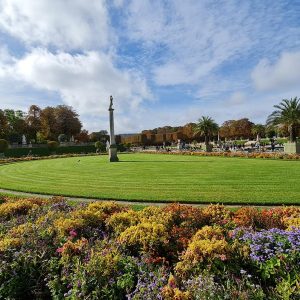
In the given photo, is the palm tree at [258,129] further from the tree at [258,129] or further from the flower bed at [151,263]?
the flower bed at [151,263]

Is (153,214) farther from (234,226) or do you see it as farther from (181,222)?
(234,226)

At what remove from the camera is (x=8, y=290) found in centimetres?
470

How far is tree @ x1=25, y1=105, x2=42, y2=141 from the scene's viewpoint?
85.5 m

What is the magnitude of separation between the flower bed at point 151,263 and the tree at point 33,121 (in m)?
84.1

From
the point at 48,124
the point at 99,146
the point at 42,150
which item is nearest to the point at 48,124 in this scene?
the point at 48,124

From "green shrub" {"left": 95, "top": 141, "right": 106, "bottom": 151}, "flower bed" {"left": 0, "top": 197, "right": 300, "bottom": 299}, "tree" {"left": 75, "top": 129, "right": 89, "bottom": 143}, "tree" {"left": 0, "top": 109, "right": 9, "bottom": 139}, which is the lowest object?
"flower bed" {"left": 0, "top": 197, "right": 300, "bottom": 299}

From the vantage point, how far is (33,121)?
86625 mm

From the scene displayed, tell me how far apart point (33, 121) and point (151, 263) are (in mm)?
87588

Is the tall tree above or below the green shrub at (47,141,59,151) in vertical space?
above

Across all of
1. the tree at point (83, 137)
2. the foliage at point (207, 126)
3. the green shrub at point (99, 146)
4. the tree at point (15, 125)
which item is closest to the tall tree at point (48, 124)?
the tree at point (15, 125)

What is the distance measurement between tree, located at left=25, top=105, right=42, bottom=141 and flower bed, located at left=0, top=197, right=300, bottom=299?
84052 millimetres

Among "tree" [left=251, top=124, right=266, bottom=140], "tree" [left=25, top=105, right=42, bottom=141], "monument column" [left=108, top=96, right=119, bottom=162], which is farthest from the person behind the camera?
"tree" [left=251, top=124, right=266, bottom=140]

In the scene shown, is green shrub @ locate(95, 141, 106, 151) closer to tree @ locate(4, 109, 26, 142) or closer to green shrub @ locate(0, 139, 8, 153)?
green shrub @ locate(0, 139, 8, 153)

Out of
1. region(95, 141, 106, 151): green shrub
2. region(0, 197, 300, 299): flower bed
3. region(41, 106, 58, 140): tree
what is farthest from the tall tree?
region(0, 197, 300, 299): flower bed
